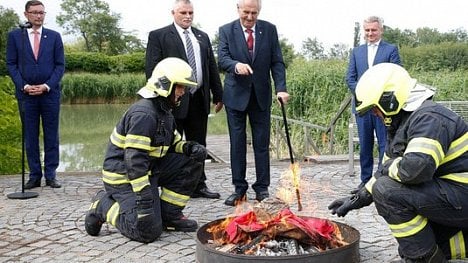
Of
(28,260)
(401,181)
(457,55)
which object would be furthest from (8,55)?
(457,55)

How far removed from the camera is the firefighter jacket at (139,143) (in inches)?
191

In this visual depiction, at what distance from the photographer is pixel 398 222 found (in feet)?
13.0

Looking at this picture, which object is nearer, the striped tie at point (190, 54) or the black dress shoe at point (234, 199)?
the black dress shoe at point (234, 199)

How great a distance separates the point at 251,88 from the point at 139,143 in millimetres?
1787

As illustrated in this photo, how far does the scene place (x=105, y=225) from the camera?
574 centimetres

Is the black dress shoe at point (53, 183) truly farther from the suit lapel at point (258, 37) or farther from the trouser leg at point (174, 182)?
the suit lapel at point (258, 37)

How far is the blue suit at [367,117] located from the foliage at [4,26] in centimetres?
630

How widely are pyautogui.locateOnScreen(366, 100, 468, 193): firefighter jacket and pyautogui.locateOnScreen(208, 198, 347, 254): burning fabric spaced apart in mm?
668

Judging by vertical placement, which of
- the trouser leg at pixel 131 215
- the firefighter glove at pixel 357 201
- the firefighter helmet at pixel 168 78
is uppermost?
the firefighter helmet at pixel 168 78

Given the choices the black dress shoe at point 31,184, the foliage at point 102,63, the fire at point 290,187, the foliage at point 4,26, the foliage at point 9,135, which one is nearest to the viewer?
the fire at point 290,187

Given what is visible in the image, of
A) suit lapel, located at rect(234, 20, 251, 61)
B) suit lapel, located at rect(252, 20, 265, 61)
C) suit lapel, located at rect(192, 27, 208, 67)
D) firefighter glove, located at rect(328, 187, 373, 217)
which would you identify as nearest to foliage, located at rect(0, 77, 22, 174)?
suit lapel, located at rect(192, 27, 208, 67)

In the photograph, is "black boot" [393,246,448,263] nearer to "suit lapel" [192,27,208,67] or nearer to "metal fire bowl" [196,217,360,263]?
"metal fire bowl" [196,217,360,263]

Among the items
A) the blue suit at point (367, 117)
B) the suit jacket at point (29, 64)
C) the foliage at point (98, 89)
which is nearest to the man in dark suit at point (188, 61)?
the suit jacket at point (29, 64)

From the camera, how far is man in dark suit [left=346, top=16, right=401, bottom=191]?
22.8 feet
